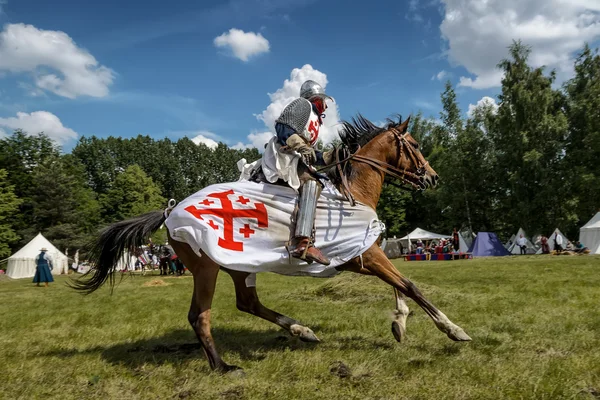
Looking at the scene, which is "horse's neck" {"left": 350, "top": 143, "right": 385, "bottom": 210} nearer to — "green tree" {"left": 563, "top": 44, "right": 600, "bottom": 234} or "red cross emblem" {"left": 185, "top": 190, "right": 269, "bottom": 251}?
→ "red cross emblem" {"left": 185, "top": 190, "right": 269, "bottom": 251}

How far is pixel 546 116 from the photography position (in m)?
36.3

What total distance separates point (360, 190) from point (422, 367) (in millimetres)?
2317

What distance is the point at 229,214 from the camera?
16.6ft

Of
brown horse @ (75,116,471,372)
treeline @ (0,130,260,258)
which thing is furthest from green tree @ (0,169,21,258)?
brown horse @ (75,116,471,372)

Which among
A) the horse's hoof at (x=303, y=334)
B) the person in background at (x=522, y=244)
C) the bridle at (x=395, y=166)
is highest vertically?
the bridle at (x=395, y=166)

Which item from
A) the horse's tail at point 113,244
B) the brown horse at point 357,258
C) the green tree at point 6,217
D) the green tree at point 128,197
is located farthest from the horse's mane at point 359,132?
the green tree at point 128,197

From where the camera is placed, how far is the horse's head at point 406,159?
6273 millimetres

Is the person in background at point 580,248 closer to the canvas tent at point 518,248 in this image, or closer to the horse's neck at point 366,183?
the canvas tent at point 518,248

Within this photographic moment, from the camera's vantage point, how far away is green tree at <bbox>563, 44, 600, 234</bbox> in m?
35.3

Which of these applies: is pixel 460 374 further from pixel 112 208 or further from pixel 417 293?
pixel 112 208

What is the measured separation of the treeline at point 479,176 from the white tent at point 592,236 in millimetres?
7046

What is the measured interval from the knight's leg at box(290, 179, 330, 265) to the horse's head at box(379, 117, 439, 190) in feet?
4.95

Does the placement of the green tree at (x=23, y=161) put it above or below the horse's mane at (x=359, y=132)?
above

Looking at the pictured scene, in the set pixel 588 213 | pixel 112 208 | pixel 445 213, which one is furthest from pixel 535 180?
pixel 112 208
